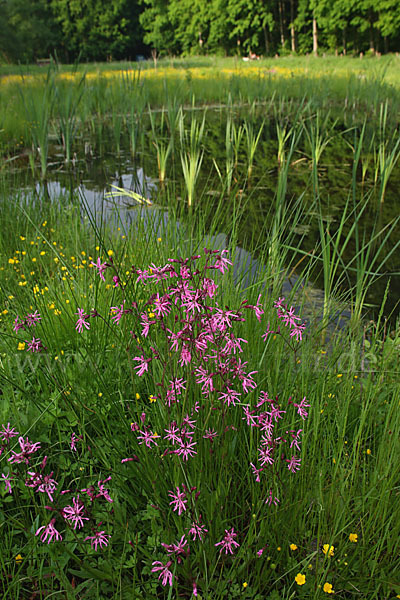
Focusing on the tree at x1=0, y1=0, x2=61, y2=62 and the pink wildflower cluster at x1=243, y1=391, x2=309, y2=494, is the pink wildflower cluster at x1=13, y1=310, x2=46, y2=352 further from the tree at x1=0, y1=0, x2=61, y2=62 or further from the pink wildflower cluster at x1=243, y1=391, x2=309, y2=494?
→ the tree at x1=0, y1=0, x2=61, y2=62

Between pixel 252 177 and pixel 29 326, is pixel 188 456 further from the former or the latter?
pixel 252 177

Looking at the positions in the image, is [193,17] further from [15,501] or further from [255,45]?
[15,501]

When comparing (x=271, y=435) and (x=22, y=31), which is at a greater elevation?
(x=22, y=31)

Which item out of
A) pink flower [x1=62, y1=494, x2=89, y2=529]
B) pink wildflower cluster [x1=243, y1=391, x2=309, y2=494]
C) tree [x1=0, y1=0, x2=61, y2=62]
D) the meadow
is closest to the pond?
the meadow

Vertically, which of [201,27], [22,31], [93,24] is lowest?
[22,31]

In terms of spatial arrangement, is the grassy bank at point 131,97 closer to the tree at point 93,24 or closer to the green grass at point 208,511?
the green grass at point 208,511

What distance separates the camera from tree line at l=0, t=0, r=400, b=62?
2972 cm

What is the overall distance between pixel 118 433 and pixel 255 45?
4319 centimetres

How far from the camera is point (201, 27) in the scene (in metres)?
42.0

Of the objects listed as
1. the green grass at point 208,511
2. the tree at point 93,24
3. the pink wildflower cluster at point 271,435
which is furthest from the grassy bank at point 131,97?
the tree at point 93,24

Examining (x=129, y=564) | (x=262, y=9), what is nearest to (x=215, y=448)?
(x=129, y=564)

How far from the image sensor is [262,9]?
36000mm

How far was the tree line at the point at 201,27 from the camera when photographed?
2972 centimetres

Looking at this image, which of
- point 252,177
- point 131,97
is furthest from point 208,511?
point 131,97
